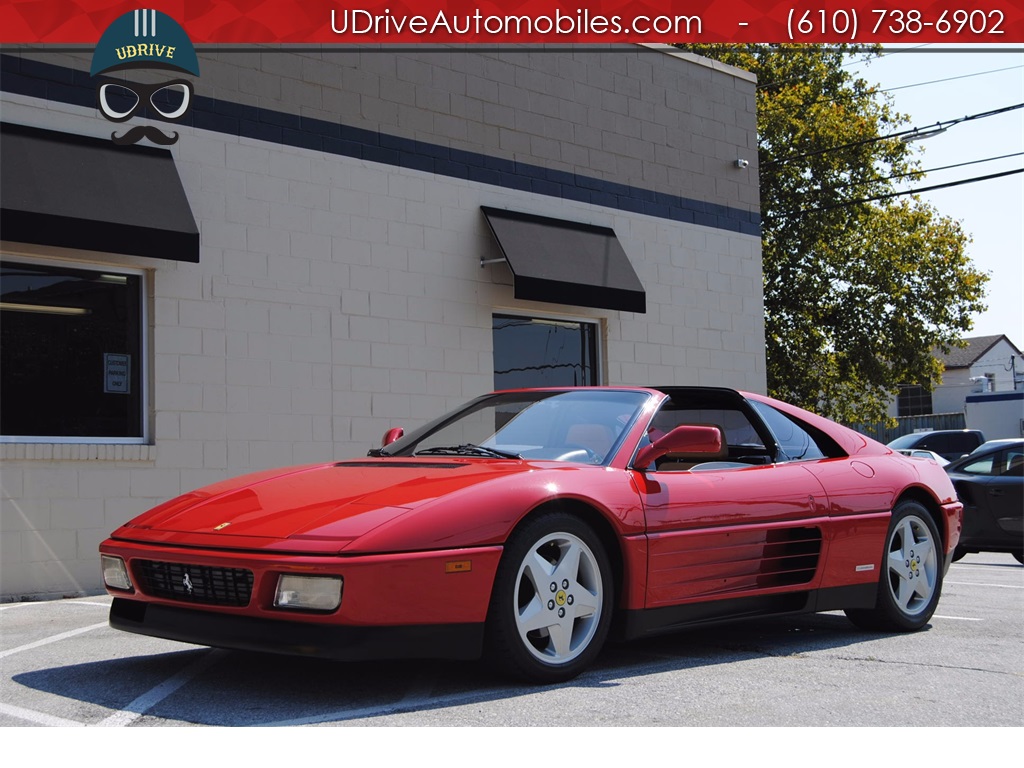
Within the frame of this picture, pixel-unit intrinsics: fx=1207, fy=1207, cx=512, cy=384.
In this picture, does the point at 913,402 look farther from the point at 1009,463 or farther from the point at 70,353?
the point at 70,353

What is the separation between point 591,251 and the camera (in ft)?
43.8

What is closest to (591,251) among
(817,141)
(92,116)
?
(92,116)

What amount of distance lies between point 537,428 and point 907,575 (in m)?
2.36

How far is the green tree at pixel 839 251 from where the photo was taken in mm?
27359

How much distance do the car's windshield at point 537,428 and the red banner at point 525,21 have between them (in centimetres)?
559

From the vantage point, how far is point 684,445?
5328 mm

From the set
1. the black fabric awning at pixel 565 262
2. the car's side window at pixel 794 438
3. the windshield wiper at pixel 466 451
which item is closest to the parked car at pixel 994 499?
the black fabric awning at pixel 565 262

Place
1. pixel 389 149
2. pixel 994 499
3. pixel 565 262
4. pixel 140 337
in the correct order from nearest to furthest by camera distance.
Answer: pixel 140 337, pixel 389 149, pixel 994 499, pixel 565 262

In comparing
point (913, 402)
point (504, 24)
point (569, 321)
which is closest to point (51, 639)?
point (569, 321)

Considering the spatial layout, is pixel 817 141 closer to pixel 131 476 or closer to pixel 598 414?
pixel 131 476

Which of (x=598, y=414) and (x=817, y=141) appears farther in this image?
(x=817, y=141)

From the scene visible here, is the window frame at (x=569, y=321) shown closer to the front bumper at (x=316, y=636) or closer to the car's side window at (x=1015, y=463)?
the car's side window at (x=1015, y=463)

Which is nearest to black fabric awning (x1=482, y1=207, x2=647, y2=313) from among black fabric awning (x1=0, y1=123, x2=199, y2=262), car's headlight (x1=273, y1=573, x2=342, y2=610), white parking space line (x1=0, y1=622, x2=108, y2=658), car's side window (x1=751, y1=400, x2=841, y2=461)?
black fabric awning (x1=0, y1=123, x2=199, y2=262)
